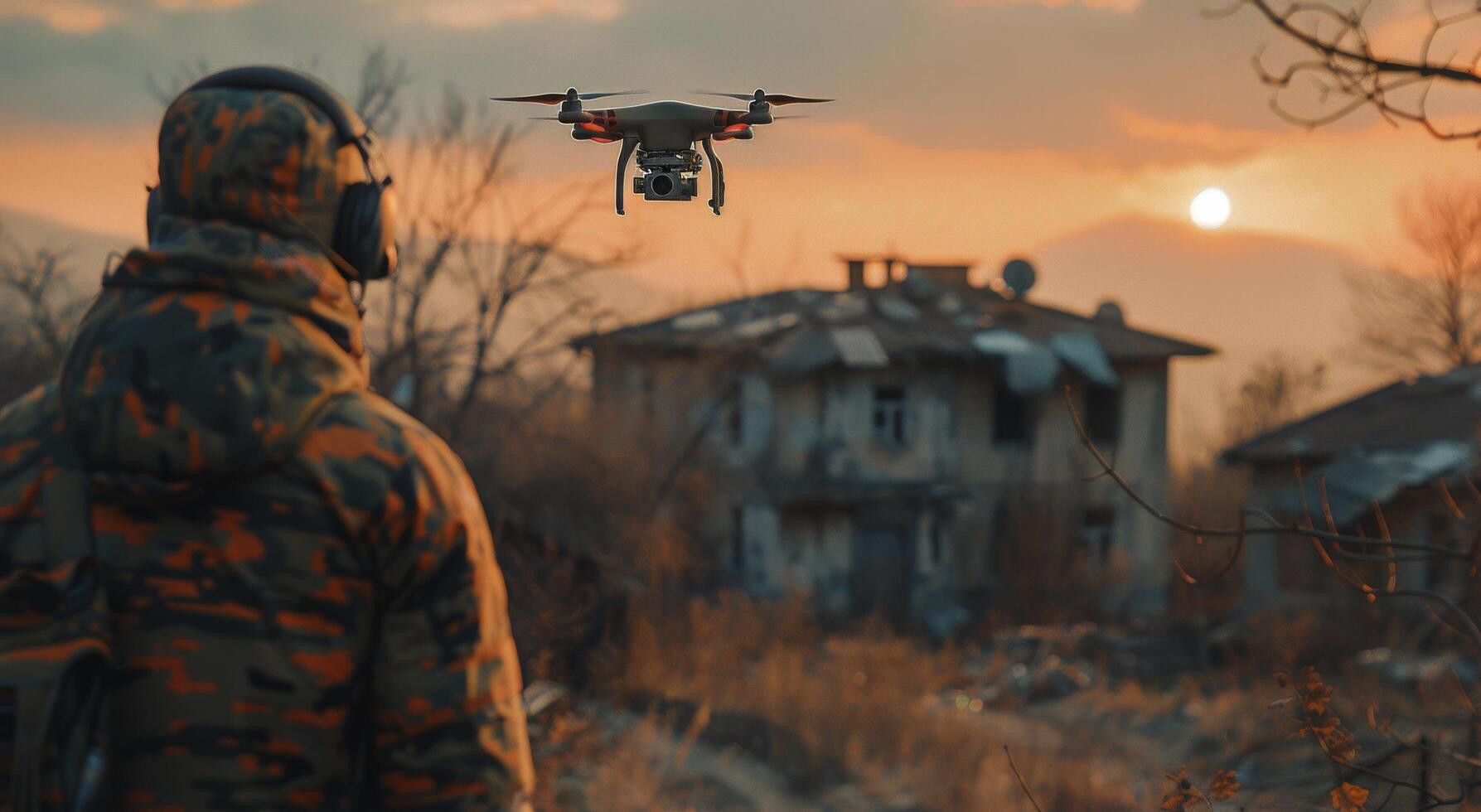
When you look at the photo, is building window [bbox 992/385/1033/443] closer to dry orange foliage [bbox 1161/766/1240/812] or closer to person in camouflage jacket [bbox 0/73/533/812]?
dry orange foliage [bbox 1161/766/1240/812]

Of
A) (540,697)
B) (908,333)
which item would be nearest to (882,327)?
(908,333)

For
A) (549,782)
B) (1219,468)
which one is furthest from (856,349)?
(1219,468)

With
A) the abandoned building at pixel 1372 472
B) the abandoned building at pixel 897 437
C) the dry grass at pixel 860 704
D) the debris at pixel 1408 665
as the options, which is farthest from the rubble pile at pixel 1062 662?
the debris at pixel 1408 665

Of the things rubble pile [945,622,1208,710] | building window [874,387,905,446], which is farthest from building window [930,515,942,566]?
rubble pile [945,622,1208,710]

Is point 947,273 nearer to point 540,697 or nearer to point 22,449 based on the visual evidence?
point 540,697

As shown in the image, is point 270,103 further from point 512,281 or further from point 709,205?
point 512,281
